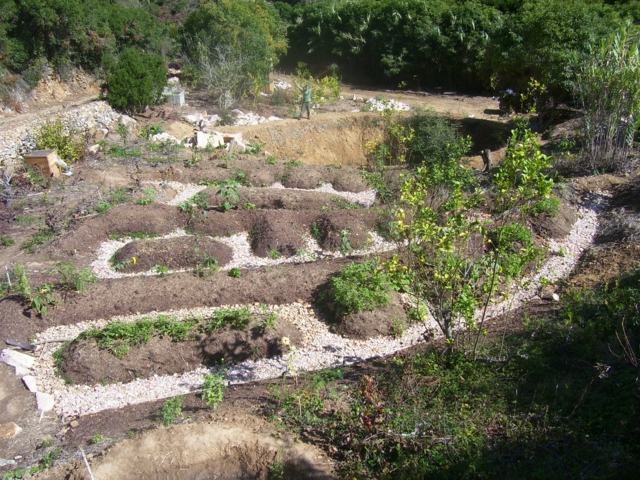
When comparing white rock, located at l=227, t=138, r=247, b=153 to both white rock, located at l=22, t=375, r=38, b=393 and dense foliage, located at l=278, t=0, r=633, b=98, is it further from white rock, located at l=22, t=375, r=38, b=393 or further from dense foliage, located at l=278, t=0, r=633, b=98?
white rock, located at l=22, t=375, r=38, b=393

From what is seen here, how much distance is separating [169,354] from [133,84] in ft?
38.2

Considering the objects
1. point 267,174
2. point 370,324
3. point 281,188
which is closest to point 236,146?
point 267,174

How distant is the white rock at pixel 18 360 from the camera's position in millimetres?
6818

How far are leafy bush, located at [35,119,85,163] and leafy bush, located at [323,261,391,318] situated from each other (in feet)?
25.7

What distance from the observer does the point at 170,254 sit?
901 centimetres

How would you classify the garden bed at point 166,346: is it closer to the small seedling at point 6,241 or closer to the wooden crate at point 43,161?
the small seedling at point 6,241

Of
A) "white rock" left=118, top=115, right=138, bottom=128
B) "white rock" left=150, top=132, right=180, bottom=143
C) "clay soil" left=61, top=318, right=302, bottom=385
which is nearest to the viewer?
"clay soil" left=61, top=318, right=302, bottom=385

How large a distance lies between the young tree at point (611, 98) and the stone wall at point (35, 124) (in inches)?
445

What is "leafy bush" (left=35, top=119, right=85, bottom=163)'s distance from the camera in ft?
41.6

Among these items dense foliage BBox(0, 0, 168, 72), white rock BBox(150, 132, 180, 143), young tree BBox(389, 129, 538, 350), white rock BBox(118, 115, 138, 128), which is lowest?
white rock BBox(150, 132, 180, 143)

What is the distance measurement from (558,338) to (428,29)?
697 inches

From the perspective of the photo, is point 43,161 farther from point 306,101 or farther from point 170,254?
point 306,101

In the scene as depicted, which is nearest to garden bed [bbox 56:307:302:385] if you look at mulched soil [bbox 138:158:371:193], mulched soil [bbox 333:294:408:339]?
mulched soil [bbox 333:294:408:339]

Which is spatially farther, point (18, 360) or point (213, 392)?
point (18, 360)
